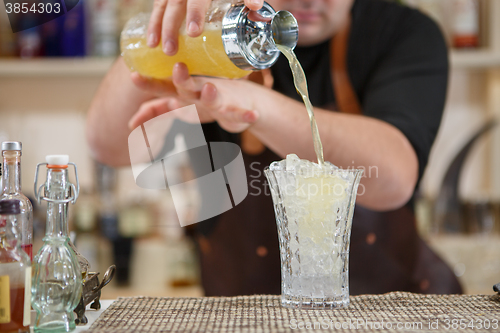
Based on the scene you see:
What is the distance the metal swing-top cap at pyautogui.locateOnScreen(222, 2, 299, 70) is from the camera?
727mm

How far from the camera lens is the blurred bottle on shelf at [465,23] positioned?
2.02 meters

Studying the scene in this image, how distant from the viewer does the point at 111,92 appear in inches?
47.5

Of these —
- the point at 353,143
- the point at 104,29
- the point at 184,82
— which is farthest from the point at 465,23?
the point at 184,82

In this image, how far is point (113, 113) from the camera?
48.5 inches

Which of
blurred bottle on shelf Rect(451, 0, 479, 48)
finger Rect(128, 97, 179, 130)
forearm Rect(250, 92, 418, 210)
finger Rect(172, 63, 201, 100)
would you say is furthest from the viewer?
blurred bottle on shelf Rect(451, 0, 479, 48)

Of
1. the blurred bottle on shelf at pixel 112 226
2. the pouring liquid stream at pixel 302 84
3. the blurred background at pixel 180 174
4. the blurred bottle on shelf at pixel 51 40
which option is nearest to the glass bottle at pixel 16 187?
the pouring liquid stream at pixel 302 84

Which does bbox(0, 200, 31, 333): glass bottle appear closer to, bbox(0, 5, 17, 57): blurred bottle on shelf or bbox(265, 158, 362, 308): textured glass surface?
bbox(265, 158, 362, 308): textured glass surface

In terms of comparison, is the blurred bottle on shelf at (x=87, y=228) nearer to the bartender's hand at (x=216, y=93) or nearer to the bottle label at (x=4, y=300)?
the bartender's hand at (x=216, y=93)

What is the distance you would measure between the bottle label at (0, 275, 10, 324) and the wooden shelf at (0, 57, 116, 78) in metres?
1.60

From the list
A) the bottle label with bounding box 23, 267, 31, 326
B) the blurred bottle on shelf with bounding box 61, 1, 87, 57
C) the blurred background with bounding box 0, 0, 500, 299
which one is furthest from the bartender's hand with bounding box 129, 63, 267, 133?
the blurred bottle on shelf with bounding box 61, 1, 87, 57

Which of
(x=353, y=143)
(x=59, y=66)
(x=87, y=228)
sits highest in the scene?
(x=59, y=66)

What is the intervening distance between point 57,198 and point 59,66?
5.35 ft

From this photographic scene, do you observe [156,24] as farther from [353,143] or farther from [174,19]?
[353,143]

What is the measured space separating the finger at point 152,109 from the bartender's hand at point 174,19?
281 mm
